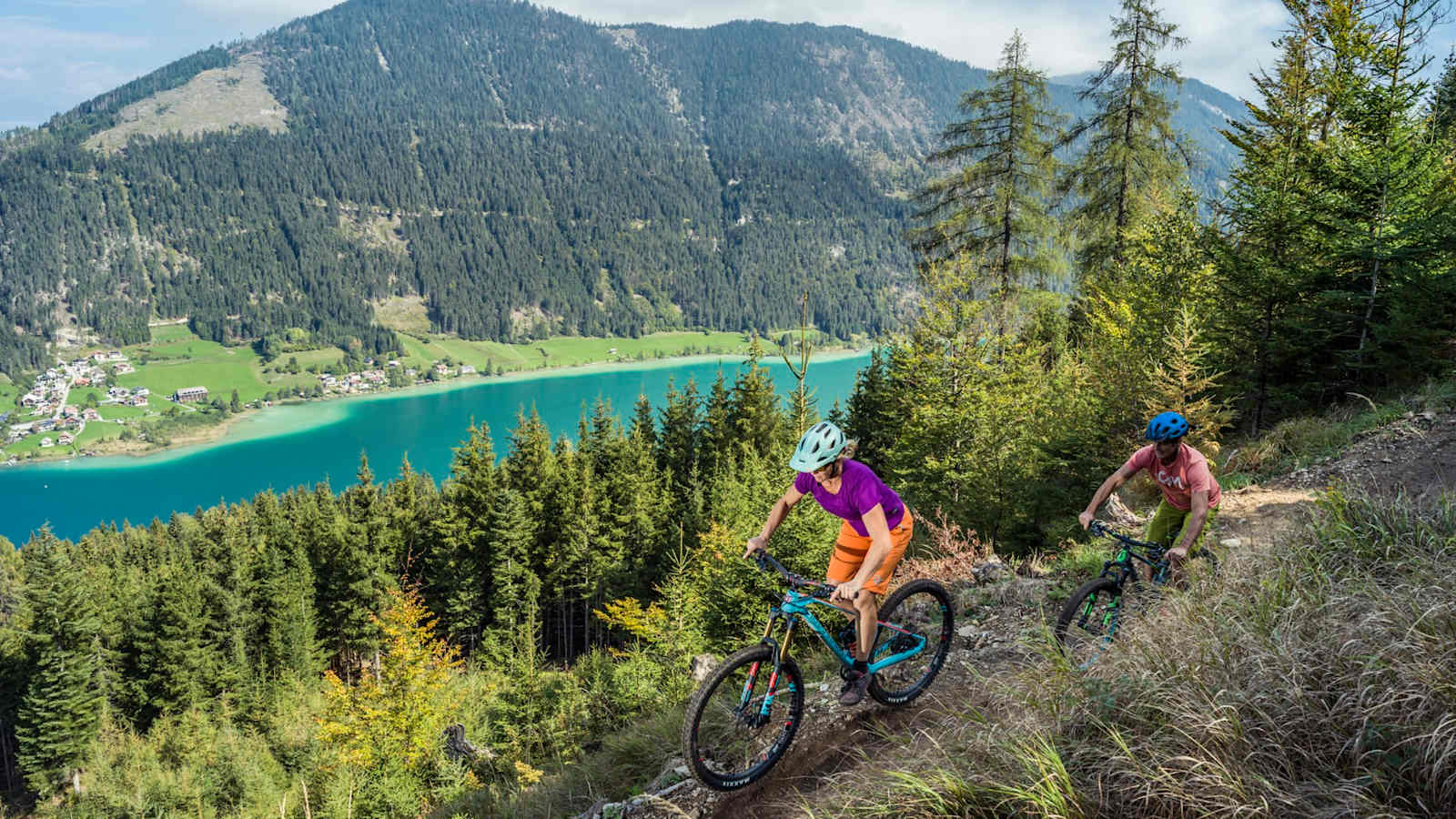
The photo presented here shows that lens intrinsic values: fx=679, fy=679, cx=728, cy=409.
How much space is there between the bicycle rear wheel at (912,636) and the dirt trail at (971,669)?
0.48 ft

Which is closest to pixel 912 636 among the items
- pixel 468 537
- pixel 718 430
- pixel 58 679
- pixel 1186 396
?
pixel 1186 396

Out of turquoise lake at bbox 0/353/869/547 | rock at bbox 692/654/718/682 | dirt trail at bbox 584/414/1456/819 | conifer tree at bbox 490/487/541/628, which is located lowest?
turquoise lake at bbox 0/353/869/547

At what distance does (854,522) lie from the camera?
4867 mm

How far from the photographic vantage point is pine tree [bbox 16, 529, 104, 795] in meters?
34.8

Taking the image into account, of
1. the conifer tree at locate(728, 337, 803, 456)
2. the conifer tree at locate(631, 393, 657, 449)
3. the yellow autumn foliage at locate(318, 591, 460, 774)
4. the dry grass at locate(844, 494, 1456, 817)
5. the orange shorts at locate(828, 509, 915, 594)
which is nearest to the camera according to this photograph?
the dry grass at locate(844, 494, 1456, 817)

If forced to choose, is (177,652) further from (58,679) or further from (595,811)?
(595,811)

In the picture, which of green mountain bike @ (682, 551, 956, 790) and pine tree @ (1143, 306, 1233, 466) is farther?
→ pine tree @ (1143, 306, 1233, 466)

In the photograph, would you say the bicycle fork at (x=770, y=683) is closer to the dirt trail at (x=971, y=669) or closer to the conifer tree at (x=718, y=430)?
the dirt trail at (x=971, y=669)

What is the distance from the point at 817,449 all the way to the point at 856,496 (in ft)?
1.58

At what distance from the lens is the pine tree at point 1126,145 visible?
20.9m

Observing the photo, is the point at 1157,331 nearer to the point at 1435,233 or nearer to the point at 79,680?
the point at 1435,233

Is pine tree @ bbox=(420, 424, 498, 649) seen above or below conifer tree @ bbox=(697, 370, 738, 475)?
below

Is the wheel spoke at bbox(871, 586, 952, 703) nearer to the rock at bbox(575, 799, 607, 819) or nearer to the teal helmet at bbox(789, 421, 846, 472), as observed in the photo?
the teal helmet at bbox(789, 421, 846, 472)

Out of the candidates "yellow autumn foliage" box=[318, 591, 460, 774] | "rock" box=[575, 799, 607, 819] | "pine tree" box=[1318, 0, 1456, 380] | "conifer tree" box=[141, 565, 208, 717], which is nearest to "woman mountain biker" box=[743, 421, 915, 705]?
"rock" box=[575, 799, 607, 819]
